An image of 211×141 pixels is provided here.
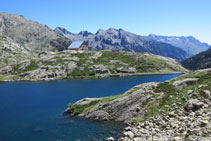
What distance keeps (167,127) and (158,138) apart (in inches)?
203

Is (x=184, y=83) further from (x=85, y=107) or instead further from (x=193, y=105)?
(x=85, y=107)

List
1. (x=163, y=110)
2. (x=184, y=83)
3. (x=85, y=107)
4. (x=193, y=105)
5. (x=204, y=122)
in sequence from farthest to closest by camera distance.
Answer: (x=85, y=107), (x=184, y=83), (x=163, y=110), (x=193, y=105), (x=204, y=122)

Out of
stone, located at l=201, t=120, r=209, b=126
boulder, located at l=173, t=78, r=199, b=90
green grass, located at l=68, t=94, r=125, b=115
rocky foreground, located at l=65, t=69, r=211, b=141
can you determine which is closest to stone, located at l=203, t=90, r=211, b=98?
rocky foreground, located at l=65, t=69, r=211, b=141

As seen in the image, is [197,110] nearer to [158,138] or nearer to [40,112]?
[158,138]

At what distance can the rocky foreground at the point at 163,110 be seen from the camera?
3312cm

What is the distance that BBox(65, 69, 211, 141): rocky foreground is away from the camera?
33119 mm

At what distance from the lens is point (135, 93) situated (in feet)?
179

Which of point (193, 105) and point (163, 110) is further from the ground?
point (193, 105)

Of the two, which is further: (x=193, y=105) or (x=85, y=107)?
(x=85, y=107)

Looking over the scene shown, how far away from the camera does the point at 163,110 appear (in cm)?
4547

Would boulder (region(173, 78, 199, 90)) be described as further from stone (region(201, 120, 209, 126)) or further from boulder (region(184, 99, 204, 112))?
stone (region(201, 120, 209, 126))

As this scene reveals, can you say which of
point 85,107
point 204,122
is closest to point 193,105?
point 204,122

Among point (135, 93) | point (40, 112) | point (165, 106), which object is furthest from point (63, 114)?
point (165, 106)

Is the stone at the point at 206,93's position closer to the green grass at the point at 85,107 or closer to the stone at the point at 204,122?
the stone at the point at 204,122
